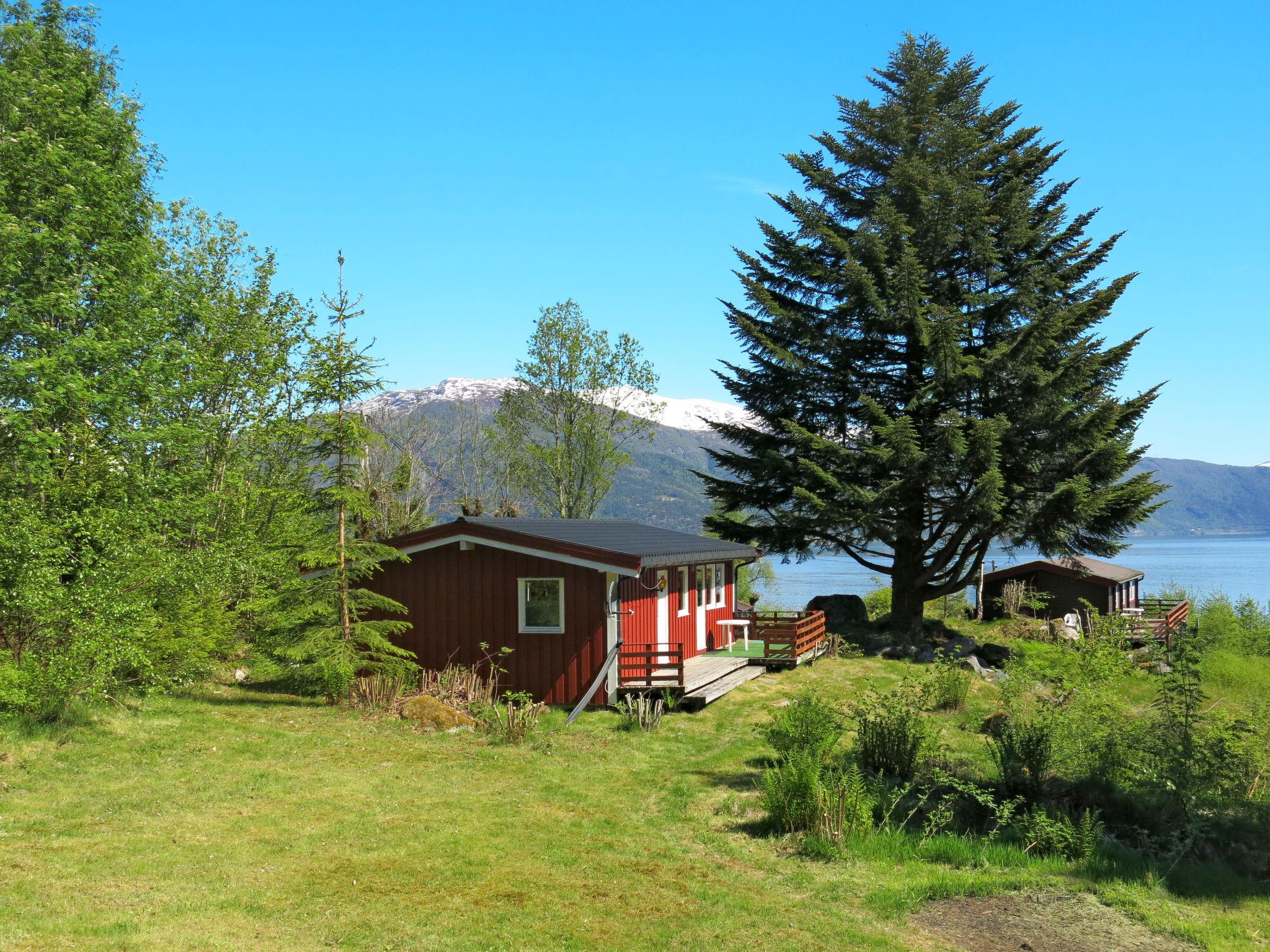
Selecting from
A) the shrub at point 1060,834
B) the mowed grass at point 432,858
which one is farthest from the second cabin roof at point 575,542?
the shrub at point 1060,834

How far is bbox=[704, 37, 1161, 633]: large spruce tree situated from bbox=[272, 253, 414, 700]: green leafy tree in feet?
43.5

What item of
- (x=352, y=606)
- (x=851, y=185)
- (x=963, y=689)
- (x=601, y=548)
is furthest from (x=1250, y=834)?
(x=851, y=185)

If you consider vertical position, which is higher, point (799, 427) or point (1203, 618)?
point (799, 427)

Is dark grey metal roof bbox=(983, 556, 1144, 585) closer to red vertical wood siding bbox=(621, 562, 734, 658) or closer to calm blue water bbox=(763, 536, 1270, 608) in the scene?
calm blue water bbox=(763, 536, 1270, 608)

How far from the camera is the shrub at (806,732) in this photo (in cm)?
1070

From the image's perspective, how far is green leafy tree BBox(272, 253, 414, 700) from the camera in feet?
52.1

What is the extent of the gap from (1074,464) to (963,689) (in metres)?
11.3

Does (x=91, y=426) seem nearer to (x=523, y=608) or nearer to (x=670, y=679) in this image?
(x=523, y=608)

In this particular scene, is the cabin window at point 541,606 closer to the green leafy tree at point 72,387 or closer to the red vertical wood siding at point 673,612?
the red vertical wood siding at point 673,612

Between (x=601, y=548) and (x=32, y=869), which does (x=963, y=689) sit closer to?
(x=601, y=548)

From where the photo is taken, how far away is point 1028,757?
33.7 feet

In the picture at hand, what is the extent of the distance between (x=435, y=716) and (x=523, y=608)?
326cm

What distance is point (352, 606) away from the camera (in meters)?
16.4

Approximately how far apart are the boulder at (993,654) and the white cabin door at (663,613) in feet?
36.1
